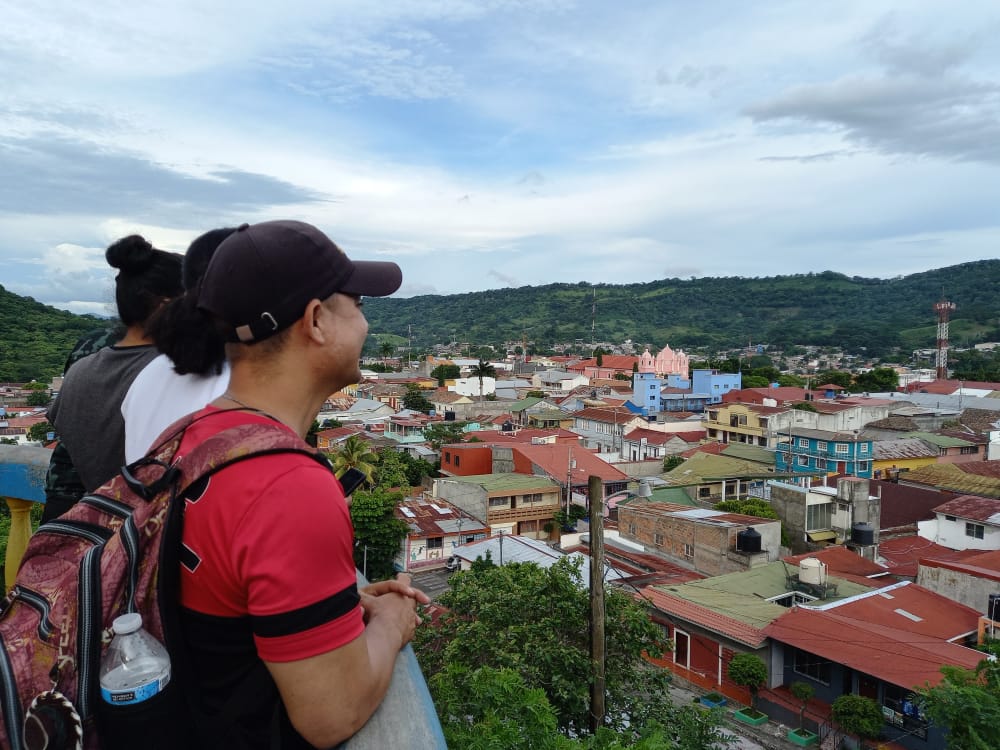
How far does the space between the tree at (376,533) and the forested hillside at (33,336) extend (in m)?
35.5

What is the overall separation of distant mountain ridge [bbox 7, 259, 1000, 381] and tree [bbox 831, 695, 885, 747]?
87265 millimetres

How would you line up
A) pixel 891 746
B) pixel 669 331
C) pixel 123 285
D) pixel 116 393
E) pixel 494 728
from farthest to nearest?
pixel 669 331, pixel 891 746, pixel 494 728, pixel 123 285, pixel 116 393

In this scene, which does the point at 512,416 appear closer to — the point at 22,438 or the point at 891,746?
the point at 22,438

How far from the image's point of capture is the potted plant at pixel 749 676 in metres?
10.2

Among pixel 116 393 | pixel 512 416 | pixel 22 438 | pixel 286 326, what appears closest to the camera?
pixel 286 326

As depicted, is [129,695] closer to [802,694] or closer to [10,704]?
[10,704]

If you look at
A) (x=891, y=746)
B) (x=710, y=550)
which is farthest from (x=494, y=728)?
(x=710, y=550)

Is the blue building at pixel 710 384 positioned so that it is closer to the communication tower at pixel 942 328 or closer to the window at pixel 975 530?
the communication tower at pixel 942 328

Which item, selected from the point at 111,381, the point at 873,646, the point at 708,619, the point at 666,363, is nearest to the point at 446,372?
the point at 666,363

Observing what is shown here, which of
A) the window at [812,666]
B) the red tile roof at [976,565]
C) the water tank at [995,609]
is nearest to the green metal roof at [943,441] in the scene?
the red tile roof at [976,565]

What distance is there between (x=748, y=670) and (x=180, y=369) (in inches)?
424

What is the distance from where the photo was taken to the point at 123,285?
1942 millimetres

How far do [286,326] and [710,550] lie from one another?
1528cm

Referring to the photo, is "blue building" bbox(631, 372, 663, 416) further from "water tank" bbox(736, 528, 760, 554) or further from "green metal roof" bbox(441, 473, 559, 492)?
"water tank" bbox(736, 528, 760, 554)
